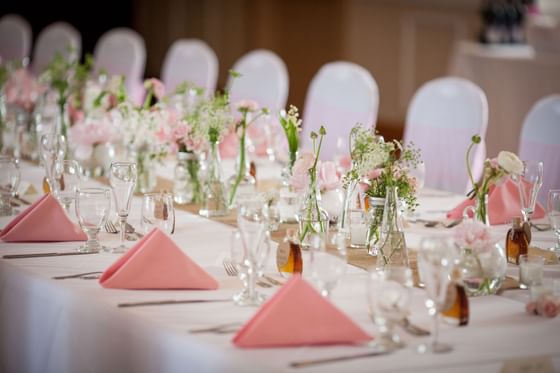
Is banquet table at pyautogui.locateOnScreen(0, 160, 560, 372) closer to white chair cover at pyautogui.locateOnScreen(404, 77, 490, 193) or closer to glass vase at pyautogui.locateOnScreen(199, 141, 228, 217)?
glass vase at pyautogui.locateOnScreen(199, 141, 228, 217)

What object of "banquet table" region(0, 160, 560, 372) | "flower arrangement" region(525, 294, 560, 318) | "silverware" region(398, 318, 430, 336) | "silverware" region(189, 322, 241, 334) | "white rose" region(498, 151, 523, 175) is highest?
"white rose" region(498, 151, 523, 175)

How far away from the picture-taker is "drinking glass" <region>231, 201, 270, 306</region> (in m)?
2.20

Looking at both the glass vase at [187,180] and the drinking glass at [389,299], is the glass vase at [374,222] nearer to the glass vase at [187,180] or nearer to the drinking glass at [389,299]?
the drinking glass at [389,299]

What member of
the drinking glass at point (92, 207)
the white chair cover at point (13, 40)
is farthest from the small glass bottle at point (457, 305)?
the white chair cover at point (13, 40)

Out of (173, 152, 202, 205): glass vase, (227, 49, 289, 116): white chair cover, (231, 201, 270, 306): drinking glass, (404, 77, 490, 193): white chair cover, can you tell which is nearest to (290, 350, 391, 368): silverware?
(231, 201, 270, 306): drinking glass

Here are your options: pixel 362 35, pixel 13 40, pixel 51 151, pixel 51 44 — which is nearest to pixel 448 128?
pixel 51 151

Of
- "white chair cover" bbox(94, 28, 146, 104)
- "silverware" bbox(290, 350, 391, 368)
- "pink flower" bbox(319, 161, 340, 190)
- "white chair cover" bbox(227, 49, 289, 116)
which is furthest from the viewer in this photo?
"white chair cover" bbox(94, 28, 146, 104)

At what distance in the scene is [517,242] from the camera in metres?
2.63

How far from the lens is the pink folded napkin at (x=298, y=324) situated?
196cm

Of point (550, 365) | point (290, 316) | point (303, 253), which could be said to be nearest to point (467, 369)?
point (550, 365)

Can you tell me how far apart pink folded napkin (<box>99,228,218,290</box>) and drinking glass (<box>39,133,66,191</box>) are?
87 cm

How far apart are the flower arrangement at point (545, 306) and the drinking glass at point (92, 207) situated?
1.08 meters

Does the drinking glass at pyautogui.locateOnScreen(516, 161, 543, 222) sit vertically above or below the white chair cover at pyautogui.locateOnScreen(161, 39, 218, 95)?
below

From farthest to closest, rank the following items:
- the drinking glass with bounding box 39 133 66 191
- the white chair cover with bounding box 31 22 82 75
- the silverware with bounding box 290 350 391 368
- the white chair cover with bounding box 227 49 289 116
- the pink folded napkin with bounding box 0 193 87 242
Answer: the white chair cover with bounding box 31 22 82 75 < the white chair cover with bounding box 227 49 289 116 < the drinking glass with bounding box 39 133 66 191 < the pink folded napkin with bounding box 0 193 87 242 < the silverware with bounding box 290 350 391 368
